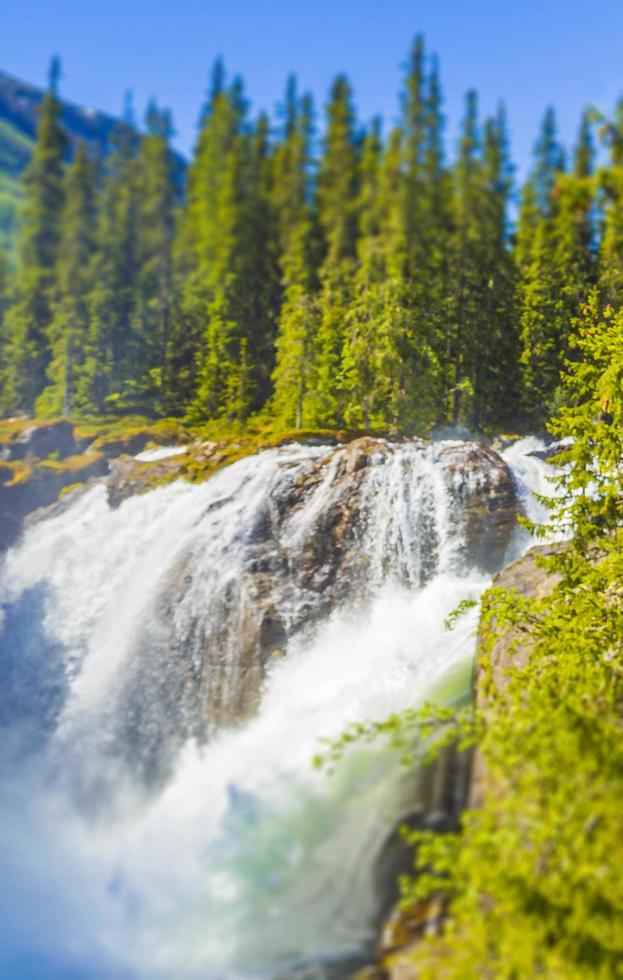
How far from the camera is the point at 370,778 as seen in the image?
10.4 meters

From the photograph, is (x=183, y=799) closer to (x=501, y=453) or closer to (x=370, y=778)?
(x=370, y=778)

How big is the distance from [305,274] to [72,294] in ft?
20.6

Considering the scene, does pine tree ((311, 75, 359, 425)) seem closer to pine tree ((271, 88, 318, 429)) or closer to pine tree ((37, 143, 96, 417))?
pine tree ((271, 88, 318, 429))

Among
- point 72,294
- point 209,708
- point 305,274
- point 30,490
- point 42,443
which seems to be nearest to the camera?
point 209,708

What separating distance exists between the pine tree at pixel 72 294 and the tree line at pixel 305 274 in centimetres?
5

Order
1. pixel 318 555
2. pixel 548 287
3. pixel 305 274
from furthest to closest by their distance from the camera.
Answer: pixel 305 274 < pixel 548 287 < pixel 318 555

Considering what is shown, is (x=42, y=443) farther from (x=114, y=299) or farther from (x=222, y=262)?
(x=222, y=262)

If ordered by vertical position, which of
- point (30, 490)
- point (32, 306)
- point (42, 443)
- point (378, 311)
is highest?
point (32, 306)

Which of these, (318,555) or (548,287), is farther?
(548,287)

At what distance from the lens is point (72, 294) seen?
18.6m

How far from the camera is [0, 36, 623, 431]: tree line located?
14836mm

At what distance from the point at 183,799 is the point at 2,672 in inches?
252

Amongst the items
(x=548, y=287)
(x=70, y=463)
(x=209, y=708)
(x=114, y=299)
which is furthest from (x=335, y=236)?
(x=209, y=708)

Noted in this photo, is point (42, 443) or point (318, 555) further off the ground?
point (42, 443)
